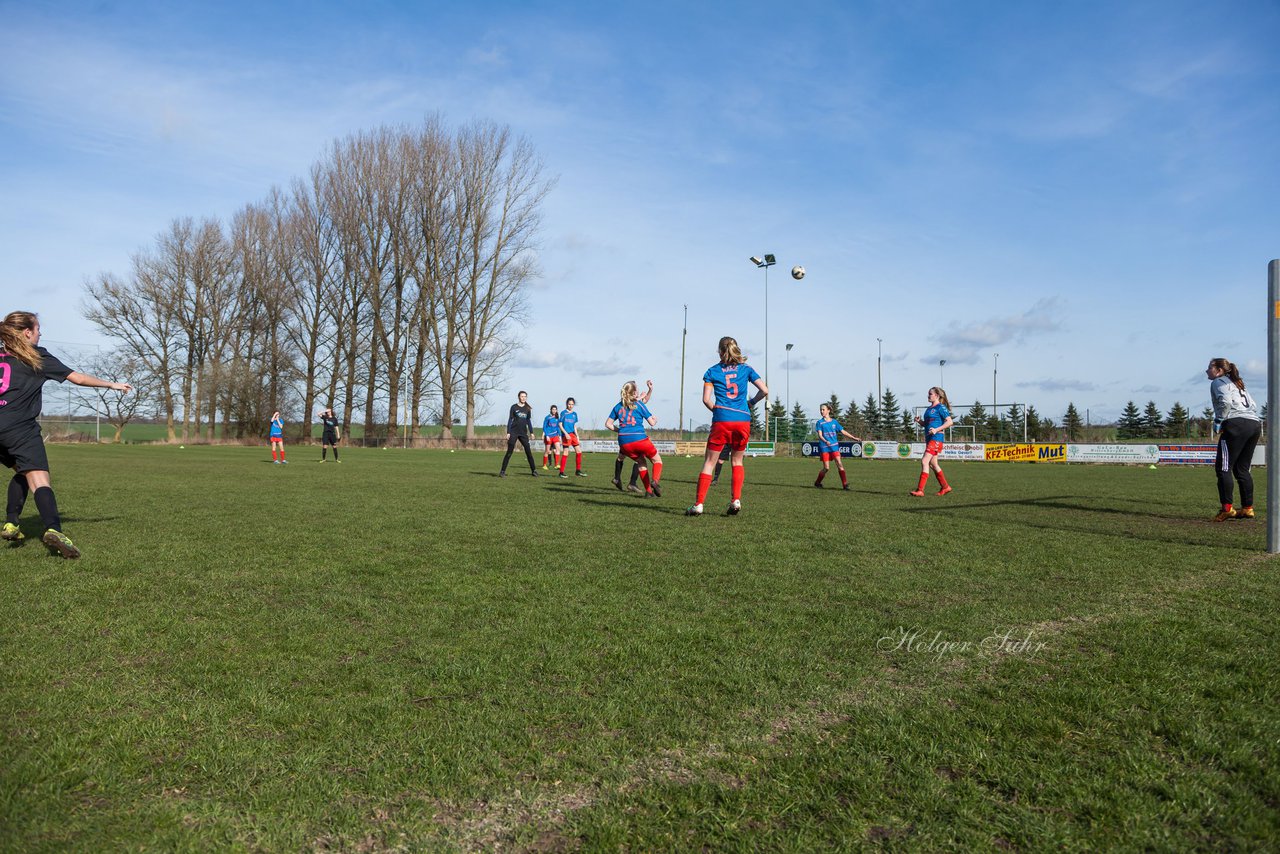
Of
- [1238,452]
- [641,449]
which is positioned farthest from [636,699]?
[641,449]

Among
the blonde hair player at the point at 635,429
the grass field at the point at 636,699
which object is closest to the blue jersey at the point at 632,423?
the blonde hair player at the point at 635,429

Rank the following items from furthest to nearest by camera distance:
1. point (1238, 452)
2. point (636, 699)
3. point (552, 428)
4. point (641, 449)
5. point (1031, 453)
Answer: point (1031, 453), point (552, 428), point (641, 449), point (1238, 452), point (636, 699)

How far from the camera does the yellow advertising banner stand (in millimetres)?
36656

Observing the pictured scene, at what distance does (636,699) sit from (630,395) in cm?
997

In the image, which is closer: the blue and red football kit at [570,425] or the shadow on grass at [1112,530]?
the shadow on grass at [1112,530]

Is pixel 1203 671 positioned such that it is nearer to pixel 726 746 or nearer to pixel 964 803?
pixel 964 803

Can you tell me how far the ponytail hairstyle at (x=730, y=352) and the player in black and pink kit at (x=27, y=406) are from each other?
6.01 meters

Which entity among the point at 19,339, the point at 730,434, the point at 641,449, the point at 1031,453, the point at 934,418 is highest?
the point at 19,339

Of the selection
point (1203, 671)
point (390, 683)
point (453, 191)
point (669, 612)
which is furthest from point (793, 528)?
point (453, 191)

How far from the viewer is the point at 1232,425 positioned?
912 cm

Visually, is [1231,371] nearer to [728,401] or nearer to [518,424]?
[728,401]

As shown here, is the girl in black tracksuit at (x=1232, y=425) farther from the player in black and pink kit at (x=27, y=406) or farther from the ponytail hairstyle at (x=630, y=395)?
the player in black and pink kit at (x=27, y=406)

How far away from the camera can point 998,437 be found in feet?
195

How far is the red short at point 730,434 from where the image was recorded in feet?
30.3
